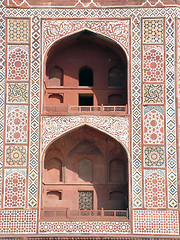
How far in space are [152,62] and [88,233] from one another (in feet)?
19.6

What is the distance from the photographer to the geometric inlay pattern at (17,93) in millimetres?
19375

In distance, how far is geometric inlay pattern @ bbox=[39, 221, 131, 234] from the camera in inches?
728

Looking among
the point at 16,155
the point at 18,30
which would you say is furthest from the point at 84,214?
the point at 18,30

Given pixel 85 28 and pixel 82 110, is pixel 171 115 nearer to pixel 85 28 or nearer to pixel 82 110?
pixel 82 110

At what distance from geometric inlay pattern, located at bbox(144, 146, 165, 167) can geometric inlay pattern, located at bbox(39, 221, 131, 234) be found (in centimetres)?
205

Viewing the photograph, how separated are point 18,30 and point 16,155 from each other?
13.9 ft

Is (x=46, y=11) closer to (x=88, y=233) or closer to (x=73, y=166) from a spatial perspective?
(x=73, y=166)

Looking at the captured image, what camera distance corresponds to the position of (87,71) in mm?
21391

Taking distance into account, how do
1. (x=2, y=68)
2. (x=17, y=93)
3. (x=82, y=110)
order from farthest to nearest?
(x=82, y=110) < (x=2, y=68) < (x=17, y=93)

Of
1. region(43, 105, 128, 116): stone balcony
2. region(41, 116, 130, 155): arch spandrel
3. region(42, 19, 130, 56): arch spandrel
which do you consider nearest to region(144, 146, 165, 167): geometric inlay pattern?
region(41, 116, 130, 155): arch spandrel

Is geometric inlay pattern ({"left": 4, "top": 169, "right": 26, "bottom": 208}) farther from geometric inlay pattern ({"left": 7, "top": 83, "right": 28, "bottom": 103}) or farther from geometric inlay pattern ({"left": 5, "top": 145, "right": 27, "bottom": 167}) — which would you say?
geometric inlay pattern ({"left": 7, "top": 83, "right": 28, "bottom": 103})

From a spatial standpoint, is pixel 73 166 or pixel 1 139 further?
pixel 73 166

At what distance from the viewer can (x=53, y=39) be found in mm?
19812

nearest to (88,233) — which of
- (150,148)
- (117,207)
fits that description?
(117,207)
